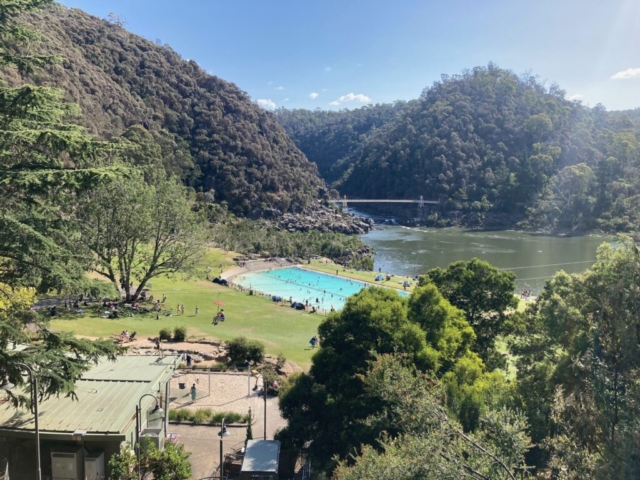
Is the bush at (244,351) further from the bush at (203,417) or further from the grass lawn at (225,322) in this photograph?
the bush at (203,417)

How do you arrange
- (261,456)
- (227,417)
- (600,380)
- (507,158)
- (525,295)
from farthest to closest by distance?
(507,158), (525,295), (227,417), (261,456), (600,380)

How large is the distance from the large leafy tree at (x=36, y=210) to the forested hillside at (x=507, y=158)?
10670 centimetres

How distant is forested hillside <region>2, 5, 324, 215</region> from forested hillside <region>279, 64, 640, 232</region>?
118 ft

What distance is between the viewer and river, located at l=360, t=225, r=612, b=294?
197 feet

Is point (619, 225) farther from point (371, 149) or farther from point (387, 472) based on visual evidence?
point (387, 472)

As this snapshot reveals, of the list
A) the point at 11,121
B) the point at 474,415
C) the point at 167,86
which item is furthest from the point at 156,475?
the point at 167,86

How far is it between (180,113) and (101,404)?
97.6m

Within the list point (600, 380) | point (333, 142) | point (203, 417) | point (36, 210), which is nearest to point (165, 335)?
point (203, 417)

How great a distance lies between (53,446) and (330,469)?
21.2ft

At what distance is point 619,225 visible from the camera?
308 ft

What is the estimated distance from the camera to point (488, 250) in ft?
251

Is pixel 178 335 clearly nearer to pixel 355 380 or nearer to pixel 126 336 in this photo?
pixel 126 336

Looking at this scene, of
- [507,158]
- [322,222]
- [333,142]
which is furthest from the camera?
[333,142]

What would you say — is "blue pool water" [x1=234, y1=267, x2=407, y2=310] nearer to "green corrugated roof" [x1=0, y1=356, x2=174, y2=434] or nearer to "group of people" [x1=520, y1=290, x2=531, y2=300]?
"group of people" [x1=520, y1=290, x2=531, y2=300]
